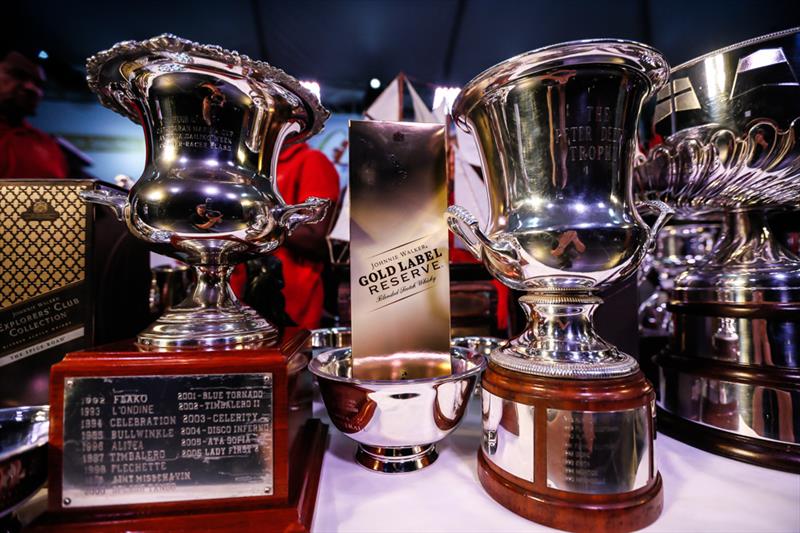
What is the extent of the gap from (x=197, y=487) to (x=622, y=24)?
2.80 m

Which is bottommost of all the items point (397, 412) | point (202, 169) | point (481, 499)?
point (481, 499)

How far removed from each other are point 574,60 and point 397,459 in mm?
577

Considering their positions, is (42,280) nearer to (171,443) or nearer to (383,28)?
(171,443)

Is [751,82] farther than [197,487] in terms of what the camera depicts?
Yes

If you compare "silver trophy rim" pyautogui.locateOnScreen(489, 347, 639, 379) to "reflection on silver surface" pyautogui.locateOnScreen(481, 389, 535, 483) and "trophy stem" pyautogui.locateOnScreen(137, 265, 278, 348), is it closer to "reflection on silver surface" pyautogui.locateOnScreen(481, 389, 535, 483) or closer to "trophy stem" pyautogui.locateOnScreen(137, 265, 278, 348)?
"reflection on silver surface" pyautogui.locateOnScreen(481, 389, 535, 483)

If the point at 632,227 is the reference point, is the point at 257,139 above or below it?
above

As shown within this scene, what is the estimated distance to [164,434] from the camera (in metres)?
0.42

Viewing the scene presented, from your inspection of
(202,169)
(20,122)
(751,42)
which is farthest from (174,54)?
(20,122)

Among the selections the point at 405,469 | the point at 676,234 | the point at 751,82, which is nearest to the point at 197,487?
the point at 405,469

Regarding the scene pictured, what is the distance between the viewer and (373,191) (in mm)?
598

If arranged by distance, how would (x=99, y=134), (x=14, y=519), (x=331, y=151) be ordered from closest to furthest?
(x=14, y=519)
(x=99, y=134)
(x=331, y=151)

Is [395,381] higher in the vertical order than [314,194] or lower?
lower

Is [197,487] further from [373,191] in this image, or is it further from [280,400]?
[373,191]

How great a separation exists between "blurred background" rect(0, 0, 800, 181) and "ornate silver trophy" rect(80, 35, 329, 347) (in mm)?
1374
